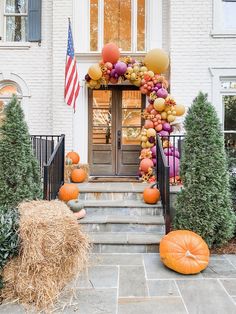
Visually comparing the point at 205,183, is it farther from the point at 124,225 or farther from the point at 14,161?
the point at 14,161

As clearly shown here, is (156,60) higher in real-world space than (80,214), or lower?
higher

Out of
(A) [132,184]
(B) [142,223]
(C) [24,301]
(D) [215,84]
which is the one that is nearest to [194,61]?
(D) [215,84]

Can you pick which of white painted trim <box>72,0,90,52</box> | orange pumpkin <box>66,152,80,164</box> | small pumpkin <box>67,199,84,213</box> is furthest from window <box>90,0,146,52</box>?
small pumpkin <box>67,199,84,213</box>

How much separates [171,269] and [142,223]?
3.79 feet

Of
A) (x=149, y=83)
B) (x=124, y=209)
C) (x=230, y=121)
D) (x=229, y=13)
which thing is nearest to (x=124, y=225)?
(x=124, y=209)

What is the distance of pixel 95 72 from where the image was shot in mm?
6918

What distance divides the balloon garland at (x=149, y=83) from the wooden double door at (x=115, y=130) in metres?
0.75

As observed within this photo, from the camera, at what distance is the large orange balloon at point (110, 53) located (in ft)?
22.6

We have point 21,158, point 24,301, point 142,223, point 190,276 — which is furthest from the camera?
point 142,223

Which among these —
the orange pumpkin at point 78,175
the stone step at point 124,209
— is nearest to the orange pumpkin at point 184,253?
the stone step at point 124,209

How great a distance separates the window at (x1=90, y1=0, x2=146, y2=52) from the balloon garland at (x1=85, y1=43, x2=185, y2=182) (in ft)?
3.12

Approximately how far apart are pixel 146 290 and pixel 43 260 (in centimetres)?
110

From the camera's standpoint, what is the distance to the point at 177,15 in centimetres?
744

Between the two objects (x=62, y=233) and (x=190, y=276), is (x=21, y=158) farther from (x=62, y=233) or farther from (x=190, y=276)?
(x=190, y=276)
